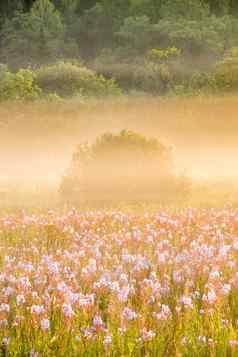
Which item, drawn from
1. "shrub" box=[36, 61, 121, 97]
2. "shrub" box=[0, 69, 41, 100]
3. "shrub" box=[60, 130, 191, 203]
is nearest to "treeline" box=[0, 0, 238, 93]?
"shrub" box=[36, 61, 121, 97]

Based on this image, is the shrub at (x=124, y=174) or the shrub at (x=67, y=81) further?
the shrub at (x=67, y=81)

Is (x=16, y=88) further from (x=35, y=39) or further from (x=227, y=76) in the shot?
(x=35, y=39)

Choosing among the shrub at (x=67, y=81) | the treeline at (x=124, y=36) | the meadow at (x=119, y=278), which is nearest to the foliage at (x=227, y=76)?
the shrub at (x=67, y=81)

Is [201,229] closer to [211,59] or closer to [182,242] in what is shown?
[182,242]

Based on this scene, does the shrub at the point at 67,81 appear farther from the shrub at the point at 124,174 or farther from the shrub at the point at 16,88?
the shrub at the point at 124,174

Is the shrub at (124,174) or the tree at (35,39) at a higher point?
the tree at (35,39)

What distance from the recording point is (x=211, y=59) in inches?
1874

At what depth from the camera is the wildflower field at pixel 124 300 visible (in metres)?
4.54

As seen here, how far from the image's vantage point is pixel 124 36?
5056 centimetres

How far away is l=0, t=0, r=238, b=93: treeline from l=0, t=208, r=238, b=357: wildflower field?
34253 mm

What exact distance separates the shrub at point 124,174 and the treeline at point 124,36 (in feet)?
88.4

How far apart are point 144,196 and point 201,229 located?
5.12 metres

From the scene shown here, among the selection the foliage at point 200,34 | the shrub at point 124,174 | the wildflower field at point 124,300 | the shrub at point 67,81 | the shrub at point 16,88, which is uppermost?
the foliage at point 200,34

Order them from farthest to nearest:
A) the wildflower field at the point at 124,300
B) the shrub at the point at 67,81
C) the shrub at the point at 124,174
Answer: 1. the shrub at the point at 67,81
2. the shrub at the point at 124,174
3. the wildflower field at the point at 124,300
